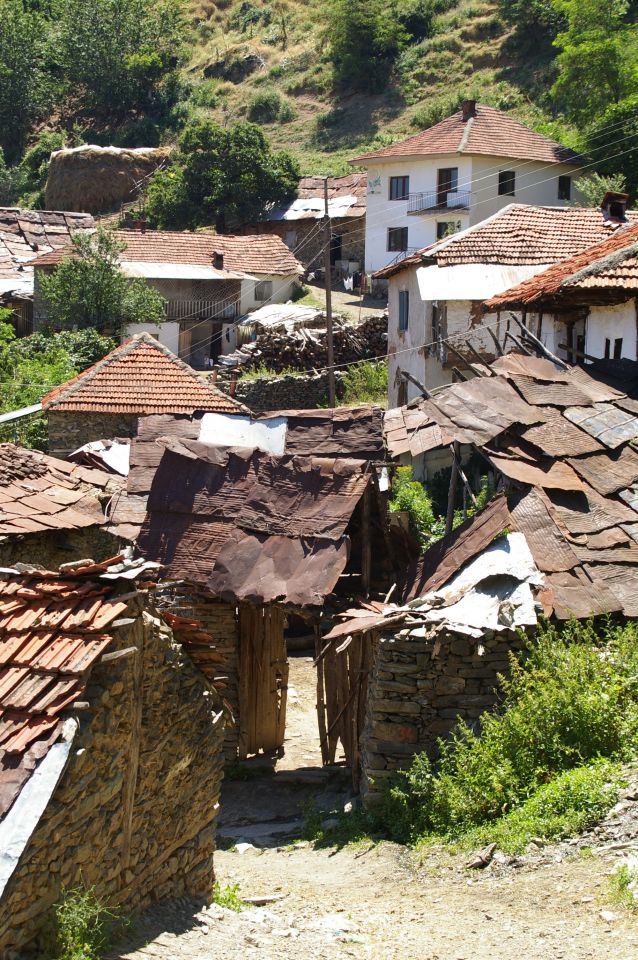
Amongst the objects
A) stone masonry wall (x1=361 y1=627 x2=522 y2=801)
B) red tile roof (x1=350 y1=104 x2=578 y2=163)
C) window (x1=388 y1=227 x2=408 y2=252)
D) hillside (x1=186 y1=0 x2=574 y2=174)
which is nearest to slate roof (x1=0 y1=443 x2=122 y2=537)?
stone masonry wall (x1=361 y1=627 x2=522 y2=801)

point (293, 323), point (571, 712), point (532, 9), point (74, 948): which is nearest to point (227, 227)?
point (293, 323)

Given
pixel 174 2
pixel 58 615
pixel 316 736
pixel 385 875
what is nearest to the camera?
pixel 58 615

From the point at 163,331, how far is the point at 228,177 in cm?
1373

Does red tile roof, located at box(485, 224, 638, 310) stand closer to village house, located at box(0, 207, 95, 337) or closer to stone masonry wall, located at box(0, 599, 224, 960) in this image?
stone masonry wall, located at box(0, 599, 224, 960)

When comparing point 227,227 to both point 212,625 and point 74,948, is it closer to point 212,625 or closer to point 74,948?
point 212,625

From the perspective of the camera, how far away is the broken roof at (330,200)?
143 feet

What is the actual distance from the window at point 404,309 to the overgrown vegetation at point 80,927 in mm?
23534

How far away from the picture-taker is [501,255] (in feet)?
81.1

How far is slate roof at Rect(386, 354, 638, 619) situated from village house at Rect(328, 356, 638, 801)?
2 cm

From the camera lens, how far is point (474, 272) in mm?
24047

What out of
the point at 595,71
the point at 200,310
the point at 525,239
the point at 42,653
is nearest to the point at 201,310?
the point at 200,310

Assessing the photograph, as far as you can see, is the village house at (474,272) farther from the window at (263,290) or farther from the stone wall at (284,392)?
the window at (263,290)

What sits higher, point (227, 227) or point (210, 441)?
point (227, 227)

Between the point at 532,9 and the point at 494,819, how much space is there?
54.8m
